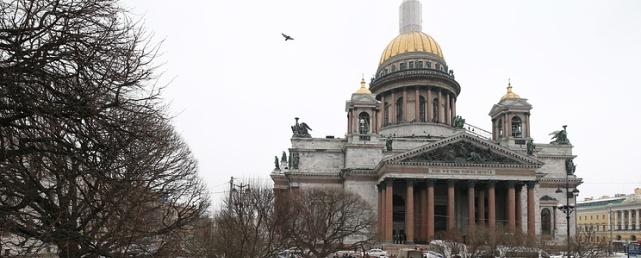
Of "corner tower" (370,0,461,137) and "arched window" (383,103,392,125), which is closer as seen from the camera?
"corner tower" (370,0,461,137)

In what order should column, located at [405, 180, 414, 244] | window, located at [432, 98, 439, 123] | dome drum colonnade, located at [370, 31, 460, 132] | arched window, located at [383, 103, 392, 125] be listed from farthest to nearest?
1. arched window, located at [383, 103, 392, 125]
2. window, located at [432, 98, 439, 123]
3. dome drum colonnade, located at [370, 31, 460, 132]
4. column, located at [405, 180, 414, 244]

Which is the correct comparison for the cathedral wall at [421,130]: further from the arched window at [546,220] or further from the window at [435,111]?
the arched window at [546,220]

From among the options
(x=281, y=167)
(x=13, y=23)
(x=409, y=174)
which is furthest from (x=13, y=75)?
(x=281, y=167)

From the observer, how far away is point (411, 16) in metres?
87.0

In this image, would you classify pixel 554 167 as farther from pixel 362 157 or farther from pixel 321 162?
pixel 321 162

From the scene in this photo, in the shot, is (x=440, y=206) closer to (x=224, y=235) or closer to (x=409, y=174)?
(x=409, y=174)

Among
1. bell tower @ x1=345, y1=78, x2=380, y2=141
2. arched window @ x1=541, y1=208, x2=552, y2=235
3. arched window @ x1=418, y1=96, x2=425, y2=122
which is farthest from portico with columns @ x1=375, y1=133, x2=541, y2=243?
arched window @ x1=418, y1=96, x2=425, y2=122

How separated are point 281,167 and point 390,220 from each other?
61.9 feet

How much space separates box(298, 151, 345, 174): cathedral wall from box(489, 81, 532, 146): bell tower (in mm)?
19952

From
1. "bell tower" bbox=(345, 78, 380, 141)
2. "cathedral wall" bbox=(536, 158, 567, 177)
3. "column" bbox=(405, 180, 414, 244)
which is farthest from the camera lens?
"cathedral wall" bbox=(536, 158, 567, 177)

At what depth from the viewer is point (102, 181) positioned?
37.9 feet

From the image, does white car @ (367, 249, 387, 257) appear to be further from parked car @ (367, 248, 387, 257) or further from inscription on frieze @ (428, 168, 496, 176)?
inscription on frieze @ (428, 168, 496, 176)

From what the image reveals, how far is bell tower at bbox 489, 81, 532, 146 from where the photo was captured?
229 ft

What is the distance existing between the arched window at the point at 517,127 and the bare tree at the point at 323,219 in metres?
23.2
